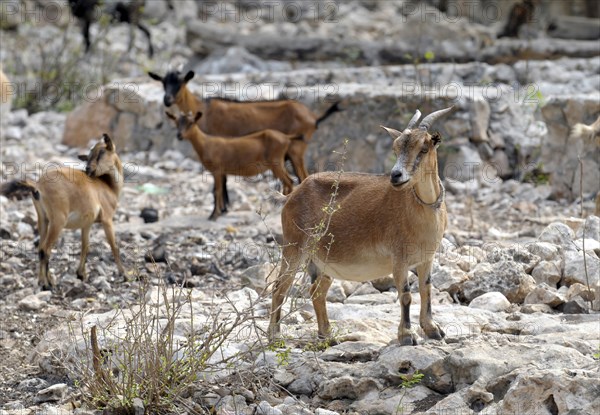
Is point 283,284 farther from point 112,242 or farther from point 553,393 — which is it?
point 112,242

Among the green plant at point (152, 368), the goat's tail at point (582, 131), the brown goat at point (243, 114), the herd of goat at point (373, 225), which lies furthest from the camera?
the brown goat at point (243, 114)

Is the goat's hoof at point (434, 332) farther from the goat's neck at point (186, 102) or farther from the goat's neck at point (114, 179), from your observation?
the goat's neck at point (186, 102)

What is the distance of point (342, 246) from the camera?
23.4ft

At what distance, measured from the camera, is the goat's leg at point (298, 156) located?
12.5 meters

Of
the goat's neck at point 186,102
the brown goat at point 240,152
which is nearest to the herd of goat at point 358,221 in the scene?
the brown goat at point 240,152

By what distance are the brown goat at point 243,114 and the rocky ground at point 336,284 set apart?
74cm

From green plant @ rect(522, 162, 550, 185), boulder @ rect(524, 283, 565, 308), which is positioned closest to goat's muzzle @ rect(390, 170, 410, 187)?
boulder @ rect(524, 283, 565, 308)

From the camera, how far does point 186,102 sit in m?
13.6

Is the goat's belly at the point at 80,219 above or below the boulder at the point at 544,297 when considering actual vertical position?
above

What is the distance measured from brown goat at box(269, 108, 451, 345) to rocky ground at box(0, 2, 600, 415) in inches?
11.8

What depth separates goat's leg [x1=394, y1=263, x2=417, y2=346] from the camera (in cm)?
687

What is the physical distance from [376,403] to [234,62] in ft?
37.3

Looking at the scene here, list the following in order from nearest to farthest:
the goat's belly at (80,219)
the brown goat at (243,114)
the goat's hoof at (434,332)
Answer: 1. the goat's hoof at (434,332)
2. the goat's belly at (80,219)
3. the brown goat at (243,114)

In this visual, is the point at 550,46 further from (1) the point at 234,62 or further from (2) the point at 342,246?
(2) the point at 342,246
